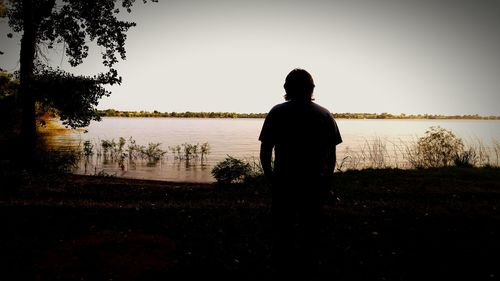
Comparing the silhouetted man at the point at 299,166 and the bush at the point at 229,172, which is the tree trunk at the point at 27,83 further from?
the silhouetted man at the point at 299,166

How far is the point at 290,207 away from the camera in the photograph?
4582 millimetres

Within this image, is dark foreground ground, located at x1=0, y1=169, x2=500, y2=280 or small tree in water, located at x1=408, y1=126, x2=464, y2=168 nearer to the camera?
dark foreground ground, located at x1=0, y1=169, x2=500, y2=280

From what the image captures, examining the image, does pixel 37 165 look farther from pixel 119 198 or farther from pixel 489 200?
pixel 489 200

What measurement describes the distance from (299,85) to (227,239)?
14.1 feet

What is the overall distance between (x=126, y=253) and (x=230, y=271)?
208 cm

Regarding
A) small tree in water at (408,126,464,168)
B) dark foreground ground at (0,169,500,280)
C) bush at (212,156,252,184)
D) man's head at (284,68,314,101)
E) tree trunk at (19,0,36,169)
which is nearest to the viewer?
man's head at (284,68,314,101)

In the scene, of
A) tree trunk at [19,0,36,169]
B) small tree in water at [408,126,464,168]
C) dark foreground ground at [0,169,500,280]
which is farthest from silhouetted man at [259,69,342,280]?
small tree in water at [408,126,464,168]

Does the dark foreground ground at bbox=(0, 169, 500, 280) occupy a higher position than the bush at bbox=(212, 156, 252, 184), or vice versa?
the dark foreground ground at bbox=(0, 169, 500, 280)

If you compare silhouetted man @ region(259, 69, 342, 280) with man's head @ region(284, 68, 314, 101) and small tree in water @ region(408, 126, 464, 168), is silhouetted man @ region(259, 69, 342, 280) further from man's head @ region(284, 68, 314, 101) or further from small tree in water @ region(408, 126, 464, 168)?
small tree in water @ region(408, 126, 464, 168)

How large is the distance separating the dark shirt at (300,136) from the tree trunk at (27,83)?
18728 millimetres

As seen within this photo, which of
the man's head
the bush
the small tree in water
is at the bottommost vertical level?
the bush

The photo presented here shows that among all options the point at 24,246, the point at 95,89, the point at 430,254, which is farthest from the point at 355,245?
the point at 95,89

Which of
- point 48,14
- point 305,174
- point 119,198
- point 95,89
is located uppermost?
point 48,14

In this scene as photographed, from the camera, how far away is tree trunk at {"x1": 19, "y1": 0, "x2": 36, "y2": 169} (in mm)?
18859
